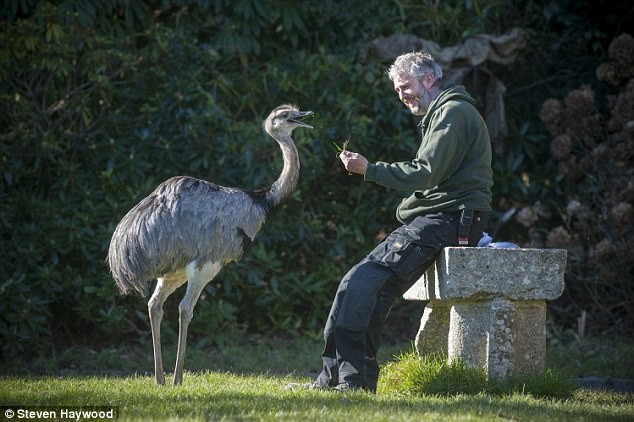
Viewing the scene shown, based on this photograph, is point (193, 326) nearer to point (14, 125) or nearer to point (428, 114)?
point (14, 125)

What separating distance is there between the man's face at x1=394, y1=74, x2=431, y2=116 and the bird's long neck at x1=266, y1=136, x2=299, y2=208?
4.03 feet

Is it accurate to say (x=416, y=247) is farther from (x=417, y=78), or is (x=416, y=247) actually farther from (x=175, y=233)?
(x=175, y=233)

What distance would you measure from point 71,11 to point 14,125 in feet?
4.14

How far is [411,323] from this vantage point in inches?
401

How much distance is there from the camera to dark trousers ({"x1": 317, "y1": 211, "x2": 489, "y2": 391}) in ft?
19.0

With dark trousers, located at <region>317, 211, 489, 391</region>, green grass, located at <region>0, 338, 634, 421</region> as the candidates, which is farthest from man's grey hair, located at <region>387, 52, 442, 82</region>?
green grass, located at <region>0, 338, 634, 421</region>

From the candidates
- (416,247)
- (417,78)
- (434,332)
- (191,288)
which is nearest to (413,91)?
(417,78)

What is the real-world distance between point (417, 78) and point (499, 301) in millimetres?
1587

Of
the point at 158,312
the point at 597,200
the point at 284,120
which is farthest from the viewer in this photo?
the point at 597,200

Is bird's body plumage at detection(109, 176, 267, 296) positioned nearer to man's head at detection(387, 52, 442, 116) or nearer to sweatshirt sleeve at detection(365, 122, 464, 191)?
sweatshirt sleeve at detection(365, 122, 464, 191)

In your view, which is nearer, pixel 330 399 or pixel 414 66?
pixel 330 399

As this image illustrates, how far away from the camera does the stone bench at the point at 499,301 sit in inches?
225

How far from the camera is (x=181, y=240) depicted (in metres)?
6.46

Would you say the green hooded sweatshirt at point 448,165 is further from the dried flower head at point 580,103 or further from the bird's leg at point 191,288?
the dried flower head at point 580,103
